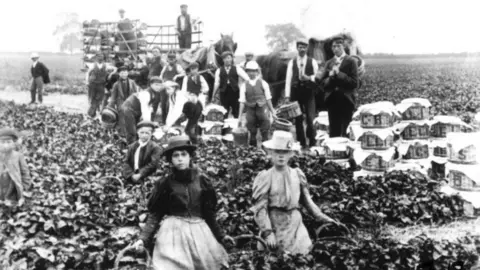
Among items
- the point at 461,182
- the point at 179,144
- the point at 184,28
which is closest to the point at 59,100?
the point at 184,28

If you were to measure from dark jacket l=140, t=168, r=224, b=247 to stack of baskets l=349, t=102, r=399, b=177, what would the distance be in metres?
3.54

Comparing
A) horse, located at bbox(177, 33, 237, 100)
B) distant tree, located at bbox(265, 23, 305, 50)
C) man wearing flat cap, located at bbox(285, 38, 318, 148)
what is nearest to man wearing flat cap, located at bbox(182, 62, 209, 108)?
man wearing flat cap, located at bbox(285, 38, 318, 148)

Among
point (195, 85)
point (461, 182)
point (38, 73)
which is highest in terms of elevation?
point (38, 73)

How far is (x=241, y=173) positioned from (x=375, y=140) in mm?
1706

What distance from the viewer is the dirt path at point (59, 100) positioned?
1533 centimetres

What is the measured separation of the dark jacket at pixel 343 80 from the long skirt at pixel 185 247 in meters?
4.30

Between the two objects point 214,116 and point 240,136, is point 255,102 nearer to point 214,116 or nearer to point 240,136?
point 240,136

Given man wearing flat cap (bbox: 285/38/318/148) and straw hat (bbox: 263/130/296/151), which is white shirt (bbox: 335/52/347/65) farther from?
straw hat (bbox: 263/130/296/151)

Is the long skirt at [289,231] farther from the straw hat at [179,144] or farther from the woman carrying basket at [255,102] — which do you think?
the woman carrying basket at [255,102]

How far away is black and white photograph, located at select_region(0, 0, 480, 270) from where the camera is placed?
3.93 metres

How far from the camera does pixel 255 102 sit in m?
8.73

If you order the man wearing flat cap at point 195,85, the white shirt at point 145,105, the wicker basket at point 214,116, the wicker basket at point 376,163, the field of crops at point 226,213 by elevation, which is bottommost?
the field of crops at point 226,213

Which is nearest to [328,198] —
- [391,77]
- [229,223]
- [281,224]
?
[229,223]

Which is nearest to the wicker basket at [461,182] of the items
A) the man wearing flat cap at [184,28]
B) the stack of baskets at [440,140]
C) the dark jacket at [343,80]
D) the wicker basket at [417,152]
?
the stack of baskets at [440,140]
